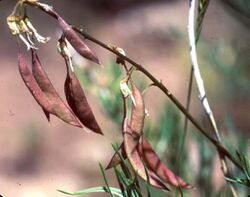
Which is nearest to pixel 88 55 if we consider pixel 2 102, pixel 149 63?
pixel 2 102

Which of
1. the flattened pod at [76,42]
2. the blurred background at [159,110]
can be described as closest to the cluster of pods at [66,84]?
the flattened pod at [76,42]

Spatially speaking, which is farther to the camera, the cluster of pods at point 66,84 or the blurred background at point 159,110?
the blurred background at point 159,110

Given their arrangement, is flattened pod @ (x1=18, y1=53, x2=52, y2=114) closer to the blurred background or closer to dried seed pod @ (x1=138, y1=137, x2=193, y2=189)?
dried seed pod @ (x1=138, y1=137, x2=193, y2=189)

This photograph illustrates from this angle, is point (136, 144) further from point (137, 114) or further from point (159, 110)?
point (159, 110)

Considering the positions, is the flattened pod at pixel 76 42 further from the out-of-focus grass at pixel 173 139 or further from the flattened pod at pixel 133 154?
Answer: the out-of-focus grass at pixel 173 139

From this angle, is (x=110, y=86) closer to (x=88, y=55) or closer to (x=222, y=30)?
(x=222, y=30)

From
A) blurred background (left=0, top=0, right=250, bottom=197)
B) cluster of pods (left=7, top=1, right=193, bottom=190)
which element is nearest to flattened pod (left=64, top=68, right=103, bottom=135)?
cluster of pods (left=7, top=1, right=193, bottom=190)
